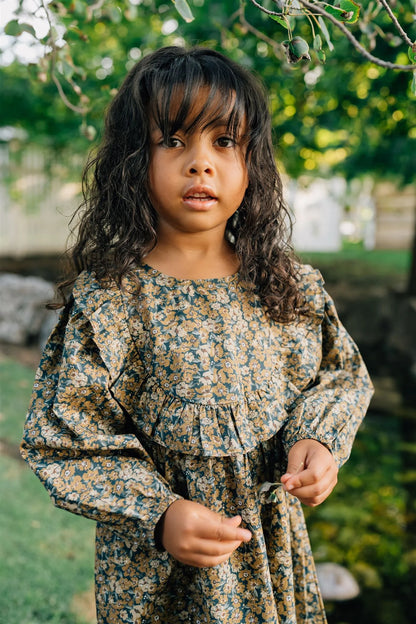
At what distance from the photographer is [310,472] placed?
1.26 m

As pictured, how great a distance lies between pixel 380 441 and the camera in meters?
4.32

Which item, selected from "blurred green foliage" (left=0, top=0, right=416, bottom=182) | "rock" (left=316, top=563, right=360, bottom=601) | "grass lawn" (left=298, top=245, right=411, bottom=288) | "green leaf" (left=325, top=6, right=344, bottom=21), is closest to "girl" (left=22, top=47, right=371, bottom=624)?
"green leaf" (left=325, top=6, right=344, bottom=21)

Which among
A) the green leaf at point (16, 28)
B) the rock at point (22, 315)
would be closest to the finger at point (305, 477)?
the green leaf at point (16, 28)

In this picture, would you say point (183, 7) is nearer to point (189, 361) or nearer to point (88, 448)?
point (189, 361)

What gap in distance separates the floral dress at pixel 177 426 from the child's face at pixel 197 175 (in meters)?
0.16

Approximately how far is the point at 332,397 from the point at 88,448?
0.63m

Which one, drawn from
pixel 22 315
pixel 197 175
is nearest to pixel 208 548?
pixel 197 175

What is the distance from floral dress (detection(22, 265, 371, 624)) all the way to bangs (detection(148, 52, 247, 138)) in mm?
358

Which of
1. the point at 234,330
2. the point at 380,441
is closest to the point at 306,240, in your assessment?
the point at 380,441

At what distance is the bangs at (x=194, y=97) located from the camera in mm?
1308

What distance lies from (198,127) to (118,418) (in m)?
0.69

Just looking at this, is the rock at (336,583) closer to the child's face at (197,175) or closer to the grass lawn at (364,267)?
the child's face at (197,175)

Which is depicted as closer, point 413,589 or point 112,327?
point 112,327

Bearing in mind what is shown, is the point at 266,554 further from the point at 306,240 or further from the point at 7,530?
the point at 306,240
